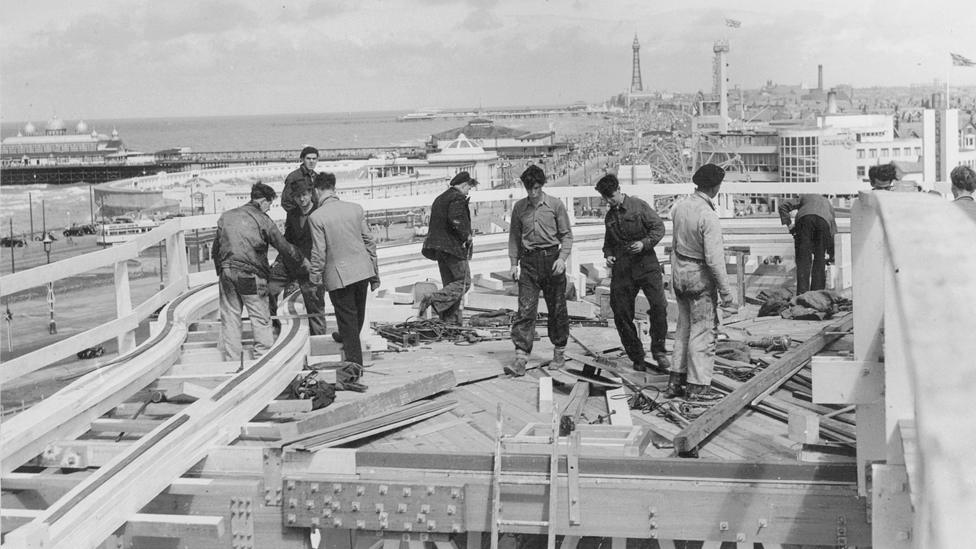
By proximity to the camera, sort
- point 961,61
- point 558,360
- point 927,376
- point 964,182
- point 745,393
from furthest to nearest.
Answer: point 961,61
point 558,360
point 964,182
point 745,393
point 927,376

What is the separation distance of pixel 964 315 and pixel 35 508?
16.9 ft

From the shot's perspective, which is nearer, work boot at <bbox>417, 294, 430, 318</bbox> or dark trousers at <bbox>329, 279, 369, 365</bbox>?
dark trousers at <bbox>329, 279, 369, 365</bbox>

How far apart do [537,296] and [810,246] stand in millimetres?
4219

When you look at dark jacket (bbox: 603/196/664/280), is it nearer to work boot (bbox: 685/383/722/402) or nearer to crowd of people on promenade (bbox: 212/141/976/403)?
crowd of people on promenade (bbox: 212/141/976/403)

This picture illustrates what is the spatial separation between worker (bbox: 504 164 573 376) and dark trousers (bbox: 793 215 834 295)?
3929 mm

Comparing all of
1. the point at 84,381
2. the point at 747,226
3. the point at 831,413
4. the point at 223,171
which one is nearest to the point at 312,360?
the point at 84,381

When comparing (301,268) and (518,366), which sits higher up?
(301,268)

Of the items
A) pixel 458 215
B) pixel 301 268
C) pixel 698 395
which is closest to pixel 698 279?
pixel 698 395

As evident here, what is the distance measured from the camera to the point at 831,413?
657 centimetres

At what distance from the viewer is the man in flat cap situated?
32.9 feet

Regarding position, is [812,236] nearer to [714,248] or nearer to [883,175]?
[883,175]

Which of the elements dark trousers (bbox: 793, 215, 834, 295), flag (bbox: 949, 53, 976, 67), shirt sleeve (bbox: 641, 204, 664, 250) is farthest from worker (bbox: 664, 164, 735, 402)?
flag (bbox: 949, 53, 976, 67)

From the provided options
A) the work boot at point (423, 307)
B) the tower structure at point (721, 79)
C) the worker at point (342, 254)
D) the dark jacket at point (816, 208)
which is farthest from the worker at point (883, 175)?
the tower structure at point (721, 79)

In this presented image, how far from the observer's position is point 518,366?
322 inches
